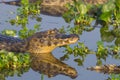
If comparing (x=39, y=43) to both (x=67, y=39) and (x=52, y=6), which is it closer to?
(x=67, y=39)

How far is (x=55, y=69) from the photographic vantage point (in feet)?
25.1

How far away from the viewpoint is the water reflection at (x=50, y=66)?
7430 mm

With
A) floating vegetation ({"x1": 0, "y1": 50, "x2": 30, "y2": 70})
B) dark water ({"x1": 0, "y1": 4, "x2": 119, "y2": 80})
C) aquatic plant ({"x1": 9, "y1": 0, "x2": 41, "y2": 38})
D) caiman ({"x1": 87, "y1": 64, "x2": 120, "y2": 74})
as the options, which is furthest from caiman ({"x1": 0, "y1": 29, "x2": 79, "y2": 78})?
caiman ({"x1": 87, "y1": 64, "x2": 120, "y2": 74})

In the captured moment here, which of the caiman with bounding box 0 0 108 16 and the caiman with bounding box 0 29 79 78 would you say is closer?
the caiman with bounding box 0 29 79 78

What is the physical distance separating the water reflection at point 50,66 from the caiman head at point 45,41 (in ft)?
0.69

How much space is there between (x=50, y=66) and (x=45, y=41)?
0.95m

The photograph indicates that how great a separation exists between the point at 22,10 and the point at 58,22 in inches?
41.0

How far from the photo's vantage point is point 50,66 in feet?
25.7

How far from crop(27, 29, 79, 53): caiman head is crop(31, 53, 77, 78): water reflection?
21 cm

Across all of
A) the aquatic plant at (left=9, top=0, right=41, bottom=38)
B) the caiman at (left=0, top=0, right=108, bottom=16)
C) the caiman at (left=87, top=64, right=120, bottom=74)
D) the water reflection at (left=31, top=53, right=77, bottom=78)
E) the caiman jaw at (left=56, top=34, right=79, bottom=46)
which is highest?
the caiman jaw at (left=56, top=34, right=79, bottom=46)

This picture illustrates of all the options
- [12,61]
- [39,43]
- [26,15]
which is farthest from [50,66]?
[26,15]

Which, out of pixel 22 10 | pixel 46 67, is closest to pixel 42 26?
pixel 22 10

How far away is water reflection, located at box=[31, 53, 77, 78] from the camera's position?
7430mm

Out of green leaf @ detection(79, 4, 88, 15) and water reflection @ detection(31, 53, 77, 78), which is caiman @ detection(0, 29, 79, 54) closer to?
water reflection @ detection(31, 53, 77, 78)
